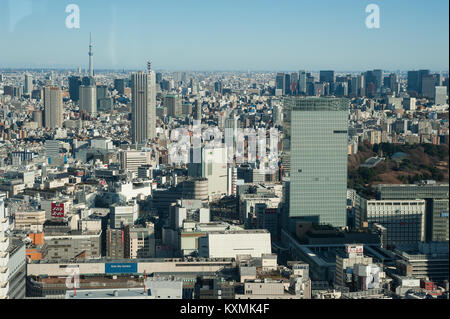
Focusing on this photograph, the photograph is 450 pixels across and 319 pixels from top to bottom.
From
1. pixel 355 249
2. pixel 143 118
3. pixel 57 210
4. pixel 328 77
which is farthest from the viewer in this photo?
pixel 143 118

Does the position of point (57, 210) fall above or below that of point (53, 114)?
below

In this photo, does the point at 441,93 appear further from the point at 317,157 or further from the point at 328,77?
the point at 317,157

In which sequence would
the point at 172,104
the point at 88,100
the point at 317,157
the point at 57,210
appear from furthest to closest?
the point at 172,104 → the point at 88,100 → the point at 57,210 → the point at 317,157

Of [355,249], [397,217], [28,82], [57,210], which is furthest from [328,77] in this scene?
[28,82]

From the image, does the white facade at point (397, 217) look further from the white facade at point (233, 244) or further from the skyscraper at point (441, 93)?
the skyscraper at point (441, 93)

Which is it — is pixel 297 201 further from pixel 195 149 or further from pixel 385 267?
pixel 195 149

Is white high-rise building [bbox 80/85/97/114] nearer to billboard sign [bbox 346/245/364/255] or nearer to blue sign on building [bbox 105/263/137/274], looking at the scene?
blue sign on building [bbox 105/263/137/274]

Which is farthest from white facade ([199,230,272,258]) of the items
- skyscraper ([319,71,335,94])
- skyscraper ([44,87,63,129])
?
skyscraper ([44,87,63,129])

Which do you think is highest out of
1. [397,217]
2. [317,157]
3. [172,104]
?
[172,104]
